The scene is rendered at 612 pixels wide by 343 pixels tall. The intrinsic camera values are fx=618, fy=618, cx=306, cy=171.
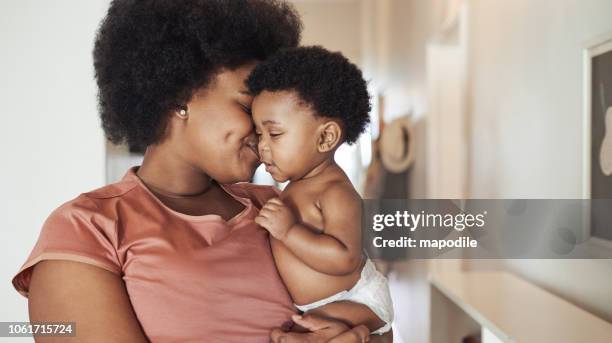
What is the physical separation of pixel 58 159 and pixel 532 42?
1.38 meters

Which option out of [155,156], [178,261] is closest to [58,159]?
[155,156]

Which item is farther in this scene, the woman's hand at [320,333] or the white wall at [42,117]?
the white wall at [42,117]

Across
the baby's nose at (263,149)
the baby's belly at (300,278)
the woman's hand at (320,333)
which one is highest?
the baby's nose at (263,149)

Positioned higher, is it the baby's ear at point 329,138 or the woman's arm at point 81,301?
the baby's ear at point 329,138

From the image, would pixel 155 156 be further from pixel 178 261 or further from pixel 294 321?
pixel 294 321

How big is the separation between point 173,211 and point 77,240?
13 centimetres

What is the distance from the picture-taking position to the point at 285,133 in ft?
2.72

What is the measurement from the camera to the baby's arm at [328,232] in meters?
0.80

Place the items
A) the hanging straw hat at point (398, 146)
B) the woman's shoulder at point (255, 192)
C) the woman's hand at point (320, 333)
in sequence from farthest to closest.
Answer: the hanging straw hat at point (398, 146) < the woman's shoulder at point (255, 192) < the woman's hand at point (320, 333)

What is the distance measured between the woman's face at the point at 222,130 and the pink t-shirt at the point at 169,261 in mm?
72

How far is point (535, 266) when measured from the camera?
186 cm

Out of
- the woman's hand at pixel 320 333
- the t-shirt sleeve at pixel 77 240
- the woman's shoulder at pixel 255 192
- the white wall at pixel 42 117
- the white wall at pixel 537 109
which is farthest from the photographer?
the white wall at pixel 537 109

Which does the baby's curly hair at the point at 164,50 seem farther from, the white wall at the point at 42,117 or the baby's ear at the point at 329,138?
the white wall at the point at 42,117

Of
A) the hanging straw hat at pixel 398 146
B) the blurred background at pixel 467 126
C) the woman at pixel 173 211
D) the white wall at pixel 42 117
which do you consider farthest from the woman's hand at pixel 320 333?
the hanging straw hat at pixel 398 146
